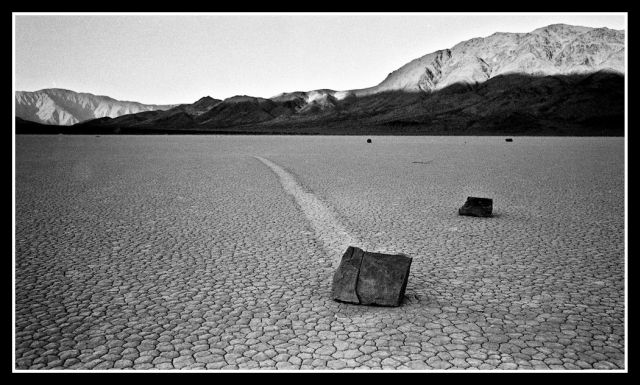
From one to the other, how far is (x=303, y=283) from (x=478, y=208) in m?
4.60

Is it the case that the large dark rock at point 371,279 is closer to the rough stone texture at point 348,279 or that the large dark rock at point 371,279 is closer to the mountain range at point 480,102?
the rough stone texture at point 348,279

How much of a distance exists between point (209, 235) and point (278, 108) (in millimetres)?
177450

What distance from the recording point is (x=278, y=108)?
594 ft

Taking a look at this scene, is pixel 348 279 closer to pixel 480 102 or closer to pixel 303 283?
pixel 303 283

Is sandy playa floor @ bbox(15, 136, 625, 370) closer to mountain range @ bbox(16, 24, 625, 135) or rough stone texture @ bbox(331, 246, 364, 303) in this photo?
rough stone texture @ bbox(331, 246, 364, 303)

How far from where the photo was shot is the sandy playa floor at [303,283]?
346 centimetres

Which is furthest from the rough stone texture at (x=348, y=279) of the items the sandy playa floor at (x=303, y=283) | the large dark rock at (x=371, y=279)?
the sandy playa floor at (x=303, y=283)

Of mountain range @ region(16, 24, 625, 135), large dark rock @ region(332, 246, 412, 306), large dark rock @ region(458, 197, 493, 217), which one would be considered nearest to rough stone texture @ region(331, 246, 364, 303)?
large dark rock @ region(332, 246, 412, 306)

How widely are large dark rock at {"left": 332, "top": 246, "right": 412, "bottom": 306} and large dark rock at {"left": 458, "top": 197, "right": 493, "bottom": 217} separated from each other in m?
4.41

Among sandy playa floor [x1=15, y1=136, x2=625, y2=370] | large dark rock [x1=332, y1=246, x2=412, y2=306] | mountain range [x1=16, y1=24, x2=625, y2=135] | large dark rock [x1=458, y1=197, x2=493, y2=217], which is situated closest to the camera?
sandy playa floor [x1=15, y1=136, x2=625, y2=370]

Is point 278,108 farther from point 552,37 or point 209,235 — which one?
point 209,235

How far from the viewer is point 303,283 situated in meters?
5.00

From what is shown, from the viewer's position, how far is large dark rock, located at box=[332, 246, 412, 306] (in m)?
4.32

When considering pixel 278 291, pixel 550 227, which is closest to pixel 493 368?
pixel 278 291
